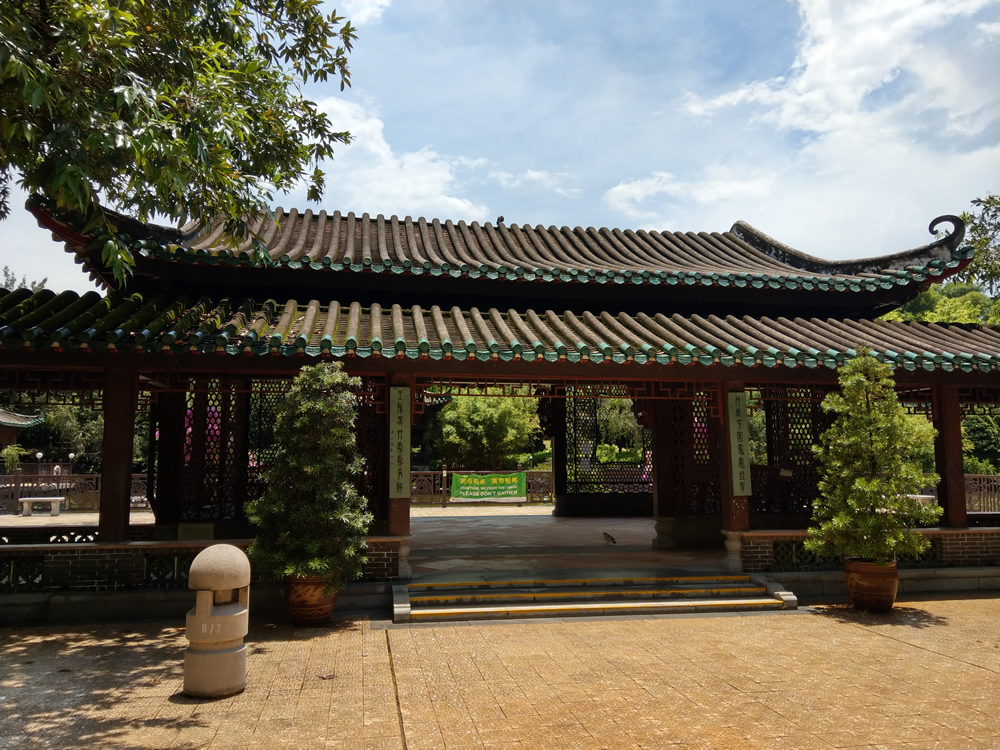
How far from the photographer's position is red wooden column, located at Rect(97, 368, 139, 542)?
817cm

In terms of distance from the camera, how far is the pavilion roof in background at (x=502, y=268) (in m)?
9.28

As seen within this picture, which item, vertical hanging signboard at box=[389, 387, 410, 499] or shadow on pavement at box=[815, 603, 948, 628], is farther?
vertical hanging signboard at box=[389, 387, 410, 499]

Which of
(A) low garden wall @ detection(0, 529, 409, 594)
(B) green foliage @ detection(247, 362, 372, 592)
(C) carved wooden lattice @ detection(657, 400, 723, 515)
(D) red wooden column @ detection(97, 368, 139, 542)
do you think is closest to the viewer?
(B) green foliage @ detection(247, 362, 372, 592)

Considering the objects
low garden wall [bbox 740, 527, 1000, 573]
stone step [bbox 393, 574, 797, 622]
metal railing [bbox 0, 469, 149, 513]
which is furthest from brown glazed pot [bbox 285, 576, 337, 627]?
metal railing [bbox 0, 469, 149, 513]

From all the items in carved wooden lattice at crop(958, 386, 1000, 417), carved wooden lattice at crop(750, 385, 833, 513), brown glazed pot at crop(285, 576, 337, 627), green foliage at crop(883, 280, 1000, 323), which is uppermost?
green foliage at crop(883, 280, 1000, 323)

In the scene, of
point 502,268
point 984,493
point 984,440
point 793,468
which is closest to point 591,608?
point 502,268

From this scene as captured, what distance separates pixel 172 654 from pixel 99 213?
3945 mm

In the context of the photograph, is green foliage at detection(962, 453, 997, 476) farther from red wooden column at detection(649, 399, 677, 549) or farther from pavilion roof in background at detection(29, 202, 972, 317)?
red wooden column at detection(649, 399, 677, 549)

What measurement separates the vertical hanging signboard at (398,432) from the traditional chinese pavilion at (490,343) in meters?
0.10

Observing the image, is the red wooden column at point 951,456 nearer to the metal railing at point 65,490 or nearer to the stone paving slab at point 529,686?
the stone paving slab at point 529,686

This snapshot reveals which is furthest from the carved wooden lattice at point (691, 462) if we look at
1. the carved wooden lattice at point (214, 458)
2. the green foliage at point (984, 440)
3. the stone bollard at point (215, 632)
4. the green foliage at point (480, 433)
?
the green foliage at point (984, 440)

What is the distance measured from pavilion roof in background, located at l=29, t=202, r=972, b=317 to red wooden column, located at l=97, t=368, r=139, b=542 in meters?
1.61

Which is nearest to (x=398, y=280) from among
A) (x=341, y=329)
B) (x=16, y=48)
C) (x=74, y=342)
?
(x=341, y=329)

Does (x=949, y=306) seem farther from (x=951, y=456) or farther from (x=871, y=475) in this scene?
(x=871, y=475)
